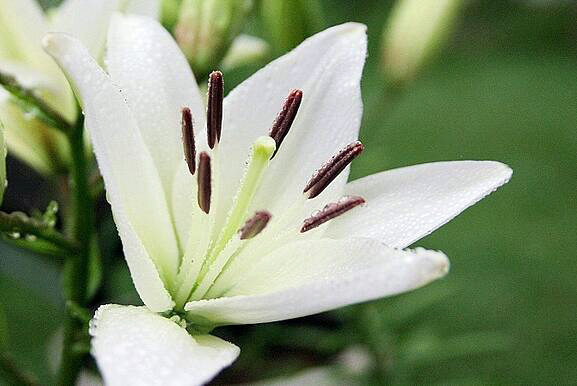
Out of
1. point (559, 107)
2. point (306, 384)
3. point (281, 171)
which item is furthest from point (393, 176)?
point (559, 107)

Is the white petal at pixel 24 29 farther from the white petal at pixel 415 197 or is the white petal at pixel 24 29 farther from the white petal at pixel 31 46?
the white petal at pixel 415 197

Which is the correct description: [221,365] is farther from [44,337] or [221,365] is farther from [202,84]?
[44,337]

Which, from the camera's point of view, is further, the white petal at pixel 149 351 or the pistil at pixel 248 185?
the pistil at pixel 248 185

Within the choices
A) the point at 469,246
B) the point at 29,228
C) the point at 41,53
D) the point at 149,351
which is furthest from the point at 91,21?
the point at 469,246

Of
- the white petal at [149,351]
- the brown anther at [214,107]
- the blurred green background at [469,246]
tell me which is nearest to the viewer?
the white petal at [149,351]

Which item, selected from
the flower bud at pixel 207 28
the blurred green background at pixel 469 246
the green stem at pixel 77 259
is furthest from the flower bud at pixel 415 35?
the green stem at pixel 77 259

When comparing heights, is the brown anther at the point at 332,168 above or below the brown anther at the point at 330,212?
above

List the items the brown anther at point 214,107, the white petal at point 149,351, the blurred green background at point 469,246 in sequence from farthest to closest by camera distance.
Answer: the blurred green background at point 469,246, the brown anther at point 214,107, the white petal at point 149,351

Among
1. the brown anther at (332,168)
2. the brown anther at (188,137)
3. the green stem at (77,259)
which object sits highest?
the brown anther at (188,137)
